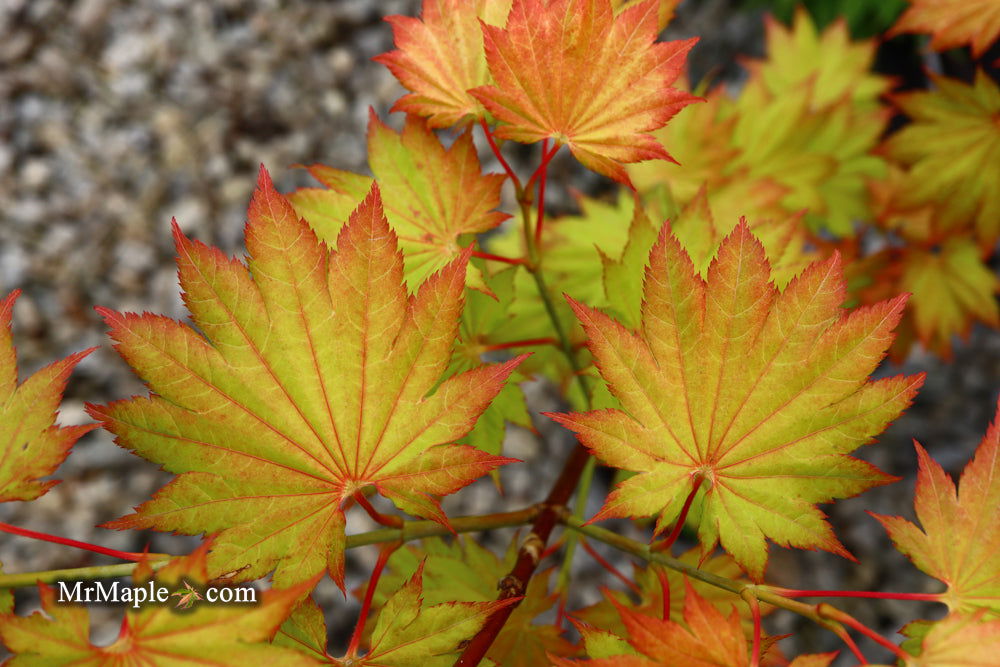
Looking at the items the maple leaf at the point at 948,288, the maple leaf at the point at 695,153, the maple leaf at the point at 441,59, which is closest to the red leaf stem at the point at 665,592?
the maple leaf at the point at 441,59

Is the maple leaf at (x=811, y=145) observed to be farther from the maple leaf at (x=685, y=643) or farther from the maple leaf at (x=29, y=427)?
the maple leaf at (x=29, y=427)

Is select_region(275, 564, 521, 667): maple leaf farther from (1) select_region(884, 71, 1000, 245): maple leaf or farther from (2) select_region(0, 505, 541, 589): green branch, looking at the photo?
(1) select_region(884, 71, 1000, 245): maple leaf

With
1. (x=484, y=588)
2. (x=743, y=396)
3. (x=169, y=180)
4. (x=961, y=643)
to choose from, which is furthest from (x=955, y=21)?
(x=169, y=180)

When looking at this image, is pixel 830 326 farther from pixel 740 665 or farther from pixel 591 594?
pixel 591 594

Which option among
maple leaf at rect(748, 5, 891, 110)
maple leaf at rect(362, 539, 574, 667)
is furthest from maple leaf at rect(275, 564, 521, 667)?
maple leaf at rect(748, 5, 891, 110)

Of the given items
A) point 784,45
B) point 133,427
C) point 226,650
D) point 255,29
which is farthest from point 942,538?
point 255,29

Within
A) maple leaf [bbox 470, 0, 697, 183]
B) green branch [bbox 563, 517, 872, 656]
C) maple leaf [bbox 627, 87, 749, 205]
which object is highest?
maple leaf [bbox 470, 0, 697, 183]

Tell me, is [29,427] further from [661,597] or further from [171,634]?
[661,597]
